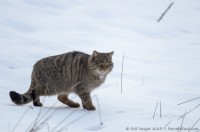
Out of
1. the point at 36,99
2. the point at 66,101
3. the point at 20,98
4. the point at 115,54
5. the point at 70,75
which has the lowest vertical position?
the point at 115,54

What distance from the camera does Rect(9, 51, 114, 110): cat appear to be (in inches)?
248

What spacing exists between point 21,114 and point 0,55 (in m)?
3.58

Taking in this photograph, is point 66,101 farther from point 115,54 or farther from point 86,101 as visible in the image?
point 115,54

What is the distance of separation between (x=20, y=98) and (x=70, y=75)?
810mm

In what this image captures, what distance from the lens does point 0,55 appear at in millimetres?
8422

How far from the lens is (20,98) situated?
19.3 ft

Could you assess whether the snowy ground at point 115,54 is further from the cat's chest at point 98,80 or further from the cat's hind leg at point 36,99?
the cat's chest at point 98,80

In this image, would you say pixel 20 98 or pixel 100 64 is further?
pixel 100 64

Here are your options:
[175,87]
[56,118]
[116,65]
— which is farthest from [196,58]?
[56,118]

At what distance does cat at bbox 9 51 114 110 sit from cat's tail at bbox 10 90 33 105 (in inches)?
1.7

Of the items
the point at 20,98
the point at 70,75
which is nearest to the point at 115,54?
the point at 70,75

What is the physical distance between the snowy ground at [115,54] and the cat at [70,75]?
0.20m

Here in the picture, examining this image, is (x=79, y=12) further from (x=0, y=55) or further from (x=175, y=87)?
(x=175, y=87)


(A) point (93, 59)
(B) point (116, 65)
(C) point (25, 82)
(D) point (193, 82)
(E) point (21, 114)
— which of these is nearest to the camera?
(E) point (21, 114)
